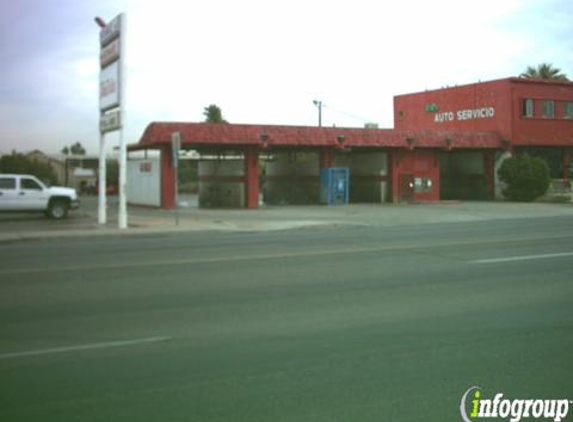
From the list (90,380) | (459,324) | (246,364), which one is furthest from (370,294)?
(90,380)

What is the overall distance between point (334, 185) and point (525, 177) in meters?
11.0

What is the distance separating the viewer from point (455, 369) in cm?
610

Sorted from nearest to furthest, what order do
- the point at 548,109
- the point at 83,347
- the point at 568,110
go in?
1. the point at 83,347
2. the point at 548,109
3. the point at 568,110

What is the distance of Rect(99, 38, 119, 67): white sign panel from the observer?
23.8 metres

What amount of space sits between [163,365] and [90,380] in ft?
2.21

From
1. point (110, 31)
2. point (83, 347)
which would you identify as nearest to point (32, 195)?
point (110, 31)

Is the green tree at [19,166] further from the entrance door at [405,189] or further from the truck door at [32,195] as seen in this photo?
the truck door at [32,195]

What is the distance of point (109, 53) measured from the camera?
2452 centimetres

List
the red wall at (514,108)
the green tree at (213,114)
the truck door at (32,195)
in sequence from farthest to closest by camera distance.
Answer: the green tree at (213,114) → the red wall at (514,108) → the truck door at (32,195)

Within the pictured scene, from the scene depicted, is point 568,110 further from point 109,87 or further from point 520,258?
point 520,258

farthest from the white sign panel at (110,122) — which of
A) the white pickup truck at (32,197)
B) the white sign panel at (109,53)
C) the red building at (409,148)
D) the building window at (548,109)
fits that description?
the building window at (548,109)

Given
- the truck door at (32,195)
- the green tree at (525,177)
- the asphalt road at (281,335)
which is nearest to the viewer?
the asphalt road at (281,335)

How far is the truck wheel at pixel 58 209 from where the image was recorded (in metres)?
27.7

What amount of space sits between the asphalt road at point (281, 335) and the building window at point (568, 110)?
34.4m
